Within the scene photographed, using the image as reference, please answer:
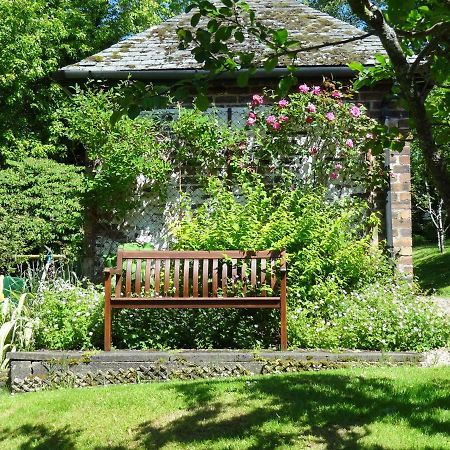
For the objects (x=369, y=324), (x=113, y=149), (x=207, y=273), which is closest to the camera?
(x=369, y=324)

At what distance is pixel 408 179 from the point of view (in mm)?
8312

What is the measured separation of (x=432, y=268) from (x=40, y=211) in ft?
35.8

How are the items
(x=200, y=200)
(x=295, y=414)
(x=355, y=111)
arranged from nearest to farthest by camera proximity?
(x=295, y=414), (x=355, y=111), (x=200, y=200)

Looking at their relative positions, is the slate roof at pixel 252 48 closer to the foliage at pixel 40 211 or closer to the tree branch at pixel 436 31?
the foliage at pixel 40 211

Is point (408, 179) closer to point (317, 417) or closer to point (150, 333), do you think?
point (150, 333)

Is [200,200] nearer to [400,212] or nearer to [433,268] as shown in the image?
[400,212]

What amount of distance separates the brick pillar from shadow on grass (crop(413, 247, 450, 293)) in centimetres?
440

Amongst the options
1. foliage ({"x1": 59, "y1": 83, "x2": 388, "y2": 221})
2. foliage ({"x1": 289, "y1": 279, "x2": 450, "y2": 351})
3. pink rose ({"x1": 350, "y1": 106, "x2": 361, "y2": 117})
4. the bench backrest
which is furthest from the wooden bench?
pink rose ({"x1": 350, "y1": 106, "x2": 361, "y2": 117})

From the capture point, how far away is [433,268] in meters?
A: 15.8

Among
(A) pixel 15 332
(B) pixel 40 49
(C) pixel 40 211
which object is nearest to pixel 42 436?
(A) pixel 15 332

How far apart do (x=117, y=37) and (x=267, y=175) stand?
10.9 metres

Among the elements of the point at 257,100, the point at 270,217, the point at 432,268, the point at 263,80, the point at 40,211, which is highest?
the point at 263,80

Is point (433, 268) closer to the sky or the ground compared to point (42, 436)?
closer to the ground

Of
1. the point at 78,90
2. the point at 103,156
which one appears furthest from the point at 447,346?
the point at 78,90
